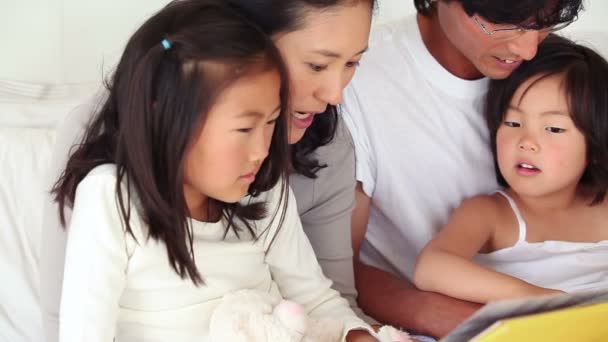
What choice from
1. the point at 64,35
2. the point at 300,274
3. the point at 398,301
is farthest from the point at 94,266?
the point at 64,35

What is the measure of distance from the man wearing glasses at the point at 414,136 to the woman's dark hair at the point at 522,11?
67 mm

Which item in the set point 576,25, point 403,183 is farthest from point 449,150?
point 576,25

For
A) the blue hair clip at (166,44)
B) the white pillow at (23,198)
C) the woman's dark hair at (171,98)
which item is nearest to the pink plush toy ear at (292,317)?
the woman's dark hair at (171,98)

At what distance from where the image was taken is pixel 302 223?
1436mm

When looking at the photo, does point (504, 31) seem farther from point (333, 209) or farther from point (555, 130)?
point (333, 209)

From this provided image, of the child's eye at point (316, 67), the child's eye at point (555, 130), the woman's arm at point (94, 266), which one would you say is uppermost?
the child's eye at point (316, 67)

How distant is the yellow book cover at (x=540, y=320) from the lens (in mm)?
879

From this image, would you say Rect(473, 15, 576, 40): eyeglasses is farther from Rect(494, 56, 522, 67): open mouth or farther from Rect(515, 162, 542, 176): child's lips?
Rect(515, 162, 542, 176): child's lips

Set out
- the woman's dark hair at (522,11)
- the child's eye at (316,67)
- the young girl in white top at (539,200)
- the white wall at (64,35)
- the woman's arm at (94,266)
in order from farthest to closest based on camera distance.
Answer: the white wall at (64,35)
the young girl in white top at (539,200)
the woman's dark hair at (522,11)
the child's eye at (316,67)
the woman's arm at (94,266)

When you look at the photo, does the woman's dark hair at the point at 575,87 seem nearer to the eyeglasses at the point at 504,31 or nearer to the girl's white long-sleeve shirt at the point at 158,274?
the eyeglasses at the point at 504,31

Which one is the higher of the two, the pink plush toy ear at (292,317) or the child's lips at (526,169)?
the child's lips at (526,169)

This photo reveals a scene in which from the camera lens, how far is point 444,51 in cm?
155

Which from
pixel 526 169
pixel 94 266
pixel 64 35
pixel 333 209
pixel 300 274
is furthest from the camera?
pixel 64 35

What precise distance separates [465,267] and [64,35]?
1.07m
